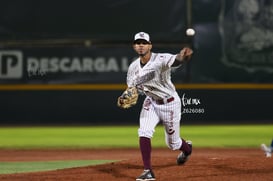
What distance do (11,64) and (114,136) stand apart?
3.52 metres

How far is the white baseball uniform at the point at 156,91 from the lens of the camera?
7601mm

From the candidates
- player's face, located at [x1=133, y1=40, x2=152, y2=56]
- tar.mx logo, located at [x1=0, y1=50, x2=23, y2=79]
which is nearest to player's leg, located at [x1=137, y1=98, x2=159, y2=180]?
player's face, located at [x1=133, y1=40, x2=152, y2=56]

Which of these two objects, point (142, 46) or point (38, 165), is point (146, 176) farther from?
point (38, 165)

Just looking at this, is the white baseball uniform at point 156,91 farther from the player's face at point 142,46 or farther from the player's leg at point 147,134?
the player's face at point 142,46

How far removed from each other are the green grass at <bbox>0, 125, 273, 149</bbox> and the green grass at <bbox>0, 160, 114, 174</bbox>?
2.39 meters

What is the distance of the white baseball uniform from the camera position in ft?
24.9

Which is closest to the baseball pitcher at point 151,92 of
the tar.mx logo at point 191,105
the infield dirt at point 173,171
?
the infield dirt at point 173,171

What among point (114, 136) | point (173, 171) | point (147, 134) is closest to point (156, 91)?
point (147, 134)

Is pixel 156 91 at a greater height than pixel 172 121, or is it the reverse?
pixel 156 91

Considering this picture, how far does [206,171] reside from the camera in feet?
25.3

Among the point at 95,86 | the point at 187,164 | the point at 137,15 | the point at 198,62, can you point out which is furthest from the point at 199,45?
the point at 187,164

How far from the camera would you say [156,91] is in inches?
307

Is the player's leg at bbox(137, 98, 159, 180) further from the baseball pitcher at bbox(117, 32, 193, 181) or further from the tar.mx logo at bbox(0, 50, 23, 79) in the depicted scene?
the tar.mx logo at bbox(0, 50, 23, 79)

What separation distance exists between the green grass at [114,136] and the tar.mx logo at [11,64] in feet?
4.25
